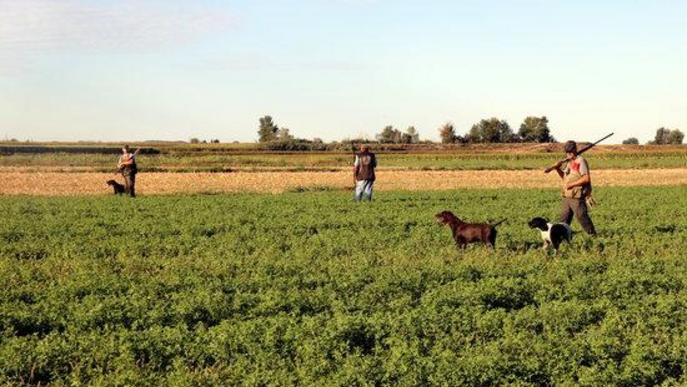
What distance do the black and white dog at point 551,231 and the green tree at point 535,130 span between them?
401 feet

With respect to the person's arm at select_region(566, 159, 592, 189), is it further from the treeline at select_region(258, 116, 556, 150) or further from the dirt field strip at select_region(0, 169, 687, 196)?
the treeline at select_region(258, 116, 556, 150)

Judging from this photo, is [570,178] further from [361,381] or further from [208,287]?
[361,381]

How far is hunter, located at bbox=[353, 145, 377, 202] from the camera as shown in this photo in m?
24.8

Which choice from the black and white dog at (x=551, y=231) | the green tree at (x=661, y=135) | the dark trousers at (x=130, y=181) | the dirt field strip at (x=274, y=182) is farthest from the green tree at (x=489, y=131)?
the black and white dog at (x=551, y=231)

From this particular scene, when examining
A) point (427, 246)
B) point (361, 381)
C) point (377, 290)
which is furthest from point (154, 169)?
point (361, 381)

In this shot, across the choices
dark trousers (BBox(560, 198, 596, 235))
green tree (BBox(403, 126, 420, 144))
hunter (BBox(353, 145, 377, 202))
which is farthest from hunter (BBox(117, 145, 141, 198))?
green tree (BBox(403, 126, 420, 144))

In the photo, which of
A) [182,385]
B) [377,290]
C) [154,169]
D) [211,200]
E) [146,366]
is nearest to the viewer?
[182,385]

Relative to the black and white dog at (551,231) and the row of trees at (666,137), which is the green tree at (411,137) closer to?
the row of trees at (666,137)

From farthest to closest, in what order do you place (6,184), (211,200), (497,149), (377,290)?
(497,149) < (6,184) < (211,200) < (377,290)

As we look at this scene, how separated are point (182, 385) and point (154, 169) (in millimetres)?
48913

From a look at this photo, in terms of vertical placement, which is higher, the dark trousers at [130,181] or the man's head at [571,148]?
the man's head at [571,148]

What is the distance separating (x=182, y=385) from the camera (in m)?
6.64

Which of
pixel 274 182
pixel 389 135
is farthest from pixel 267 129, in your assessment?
pixel 274 182

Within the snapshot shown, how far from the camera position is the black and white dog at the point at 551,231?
14.0 m
